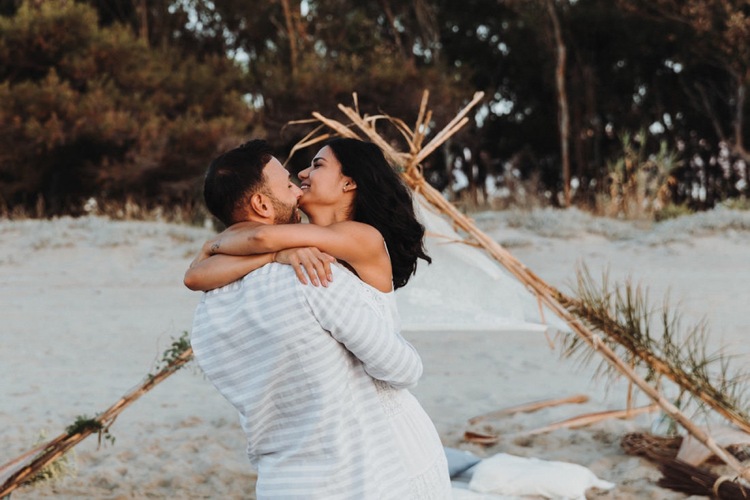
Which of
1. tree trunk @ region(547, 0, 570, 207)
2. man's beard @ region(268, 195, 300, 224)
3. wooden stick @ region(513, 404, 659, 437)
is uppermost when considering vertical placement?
tree trunk @ region(547, 0, 570, 207)

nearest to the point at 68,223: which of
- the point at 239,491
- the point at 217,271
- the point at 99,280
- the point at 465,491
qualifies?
the point at 99,280

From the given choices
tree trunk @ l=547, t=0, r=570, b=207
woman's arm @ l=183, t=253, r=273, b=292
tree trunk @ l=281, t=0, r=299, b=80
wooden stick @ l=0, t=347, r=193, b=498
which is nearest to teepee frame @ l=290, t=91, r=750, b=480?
wooden stick @ l=0, t=347, r=193, b=498

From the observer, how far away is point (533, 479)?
414 cm

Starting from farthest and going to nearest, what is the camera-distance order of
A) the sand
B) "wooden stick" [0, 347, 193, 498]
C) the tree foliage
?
the tree foliage → the sand → "wooden stick" [0, 347, 193, 498]

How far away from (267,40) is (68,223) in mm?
6333

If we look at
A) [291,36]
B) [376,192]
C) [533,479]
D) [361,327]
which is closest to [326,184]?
[376,192]

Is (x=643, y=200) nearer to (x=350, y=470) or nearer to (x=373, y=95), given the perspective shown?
(x=373, y=95)

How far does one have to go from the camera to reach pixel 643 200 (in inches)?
491

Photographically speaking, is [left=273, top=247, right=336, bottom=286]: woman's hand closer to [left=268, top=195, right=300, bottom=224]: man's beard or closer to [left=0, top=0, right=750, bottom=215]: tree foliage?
[left=268, top=195, right=300, bottom=224]: man's beard

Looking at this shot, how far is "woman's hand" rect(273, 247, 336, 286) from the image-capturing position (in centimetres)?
182

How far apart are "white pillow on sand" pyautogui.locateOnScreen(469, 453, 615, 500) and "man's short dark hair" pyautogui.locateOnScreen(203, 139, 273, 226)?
8.16 feet

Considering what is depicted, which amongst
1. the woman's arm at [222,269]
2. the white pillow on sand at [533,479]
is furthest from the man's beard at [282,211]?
the white pillow on sand at [533,479]

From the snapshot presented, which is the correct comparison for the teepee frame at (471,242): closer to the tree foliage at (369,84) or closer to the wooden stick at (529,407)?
the wooden stick at (529,407)

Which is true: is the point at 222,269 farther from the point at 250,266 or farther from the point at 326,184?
the point at 326,184
